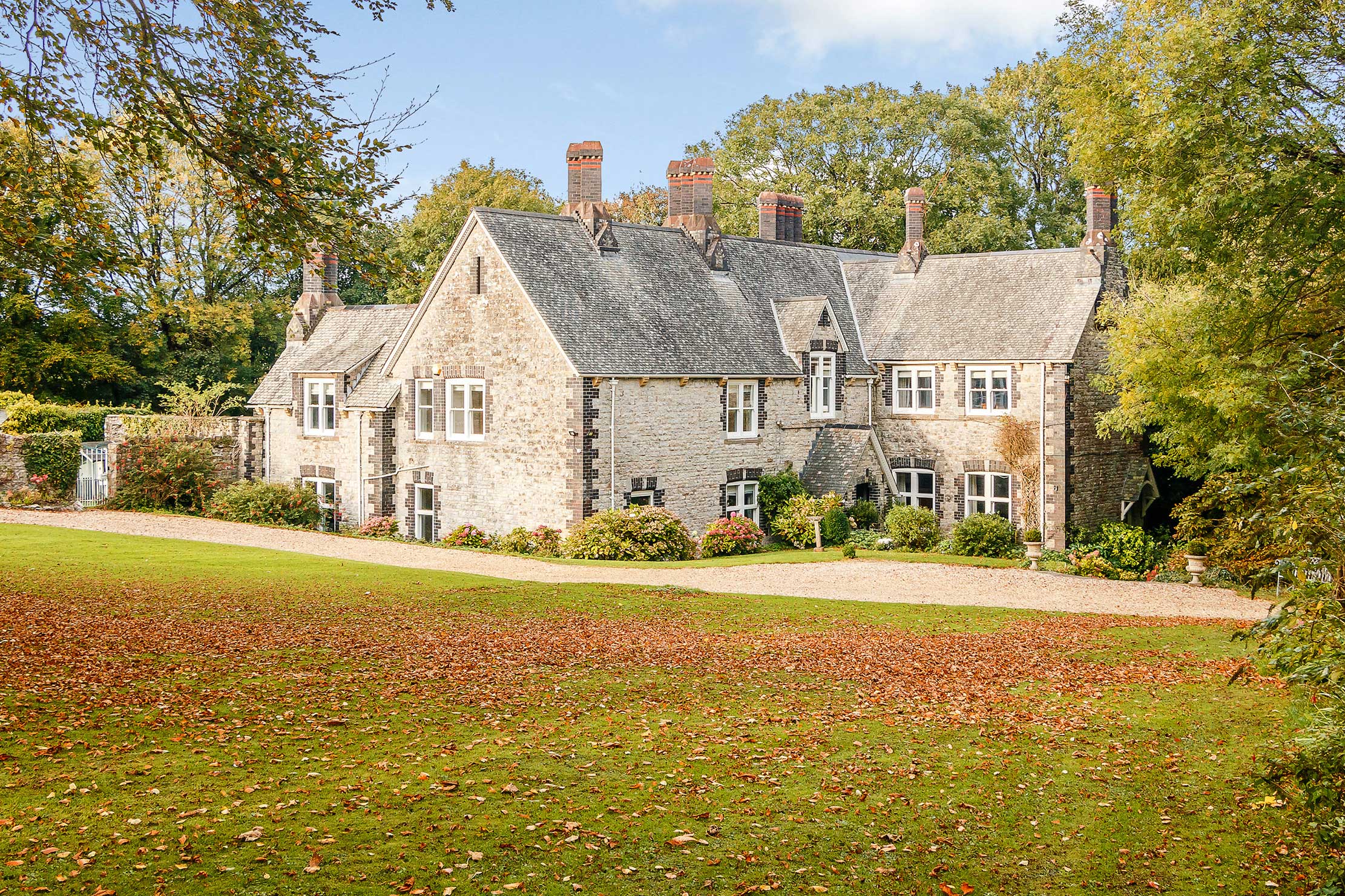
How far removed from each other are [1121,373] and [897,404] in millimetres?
9558

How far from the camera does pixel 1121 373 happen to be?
28359mm

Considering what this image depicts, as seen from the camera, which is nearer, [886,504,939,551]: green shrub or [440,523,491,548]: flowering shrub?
[440,523,491,548]: flowering shrub

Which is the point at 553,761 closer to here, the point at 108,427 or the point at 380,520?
the point at 380,520

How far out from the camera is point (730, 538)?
104ft

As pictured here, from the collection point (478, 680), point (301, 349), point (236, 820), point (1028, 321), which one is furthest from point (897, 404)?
point (236, 820)

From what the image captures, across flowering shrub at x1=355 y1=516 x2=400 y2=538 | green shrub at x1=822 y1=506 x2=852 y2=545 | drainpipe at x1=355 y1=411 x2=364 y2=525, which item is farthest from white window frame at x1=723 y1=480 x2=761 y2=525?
drainpipe at x1=355 y1=411 x2=364 y2=525

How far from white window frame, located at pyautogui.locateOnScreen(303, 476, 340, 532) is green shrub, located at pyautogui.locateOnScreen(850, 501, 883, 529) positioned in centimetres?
1590

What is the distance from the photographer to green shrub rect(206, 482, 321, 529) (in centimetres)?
3522

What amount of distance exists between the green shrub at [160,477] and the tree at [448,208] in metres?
16.6

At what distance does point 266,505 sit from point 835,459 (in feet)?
56.1

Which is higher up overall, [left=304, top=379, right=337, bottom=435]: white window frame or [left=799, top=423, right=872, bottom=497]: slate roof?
[left=304, top=379, right=337, bottom=435]: white window frame

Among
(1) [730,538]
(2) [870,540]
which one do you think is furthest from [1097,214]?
(1) [730,538]

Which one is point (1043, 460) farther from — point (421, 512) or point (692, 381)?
point (421, 512)

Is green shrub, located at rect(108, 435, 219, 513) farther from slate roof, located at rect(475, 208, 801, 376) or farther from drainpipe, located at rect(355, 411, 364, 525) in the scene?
slate roof, located at rect(475, 208, 801, 376)
